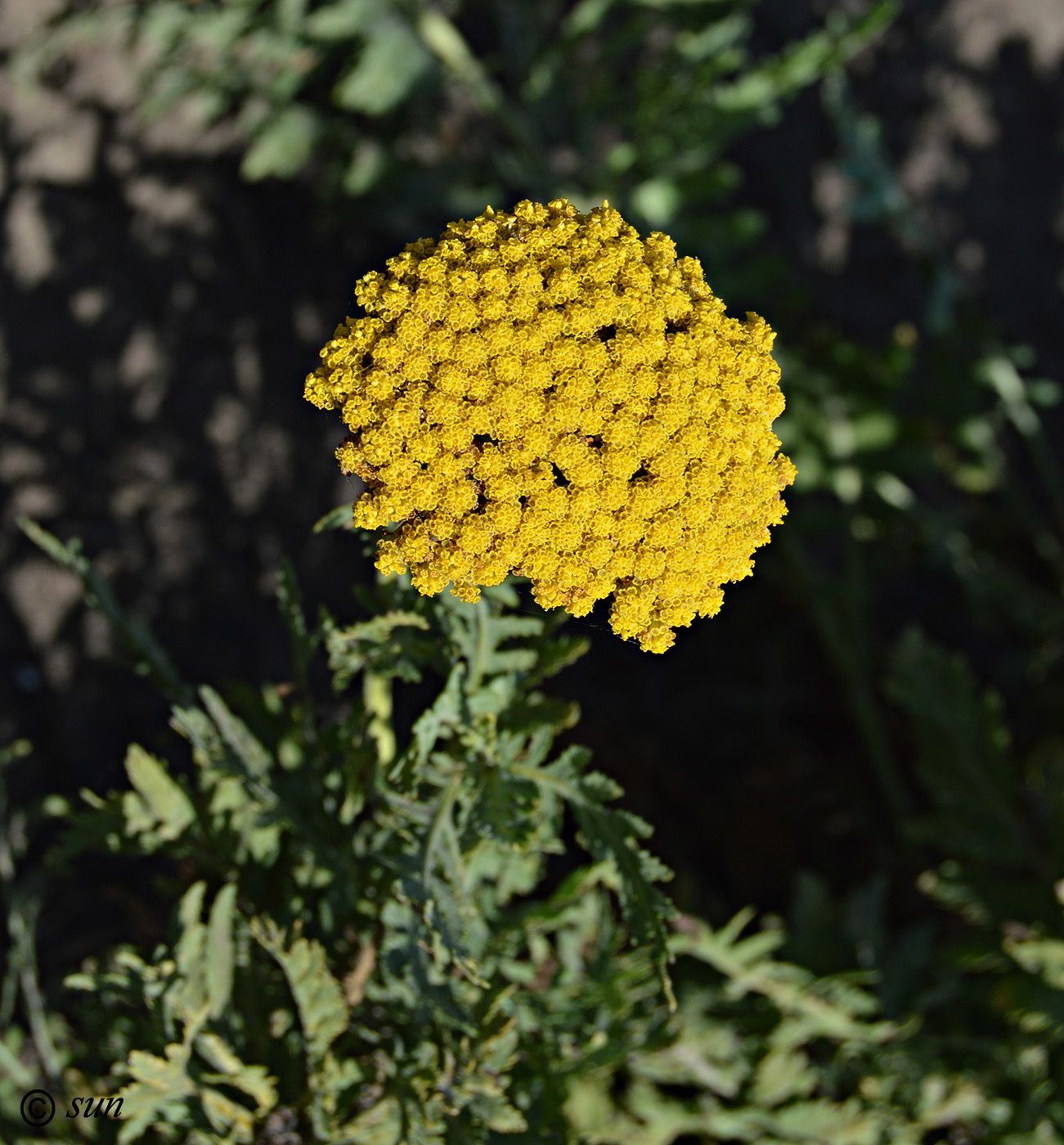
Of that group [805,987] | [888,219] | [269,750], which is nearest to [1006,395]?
[888,219]

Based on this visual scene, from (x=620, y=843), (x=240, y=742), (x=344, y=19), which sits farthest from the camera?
(x=344, y=19)

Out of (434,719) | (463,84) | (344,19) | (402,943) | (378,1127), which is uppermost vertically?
(344,19)

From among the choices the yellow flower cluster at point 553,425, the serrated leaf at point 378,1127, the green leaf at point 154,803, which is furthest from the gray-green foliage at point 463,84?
the serrated leaf at point 378,1127

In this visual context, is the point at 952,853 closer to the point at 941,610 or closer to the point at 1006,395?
the point at 941,610

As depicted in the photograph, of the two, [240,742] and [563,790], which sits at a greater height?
[240,742]

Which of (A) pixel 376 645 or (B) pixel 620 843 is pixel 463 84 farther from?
(B) pixel 620 843

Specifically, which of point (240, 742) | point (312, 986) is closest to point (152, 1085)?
point (312, 986)

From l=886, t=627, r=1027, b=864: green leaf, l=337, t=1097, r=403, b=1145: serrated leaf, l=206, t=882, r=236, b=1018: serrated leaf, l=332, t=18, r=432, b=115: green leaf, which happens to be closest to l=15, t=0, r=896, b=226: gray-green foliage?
l=332, t=18, r=432, b=115: green leaf

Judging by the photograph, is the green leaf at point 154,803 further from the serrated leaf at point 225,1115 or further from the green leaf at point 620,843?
the green leaf at point 620,843
